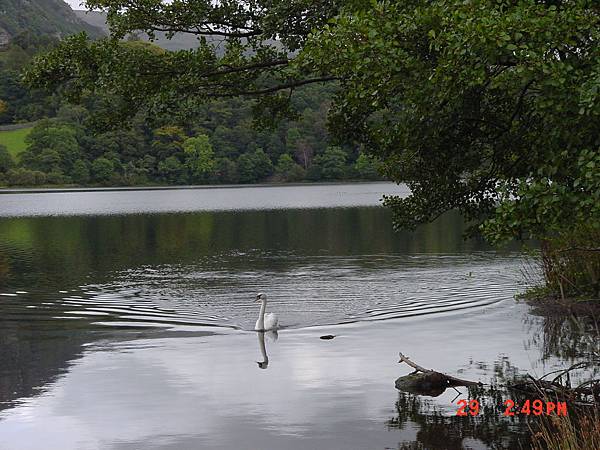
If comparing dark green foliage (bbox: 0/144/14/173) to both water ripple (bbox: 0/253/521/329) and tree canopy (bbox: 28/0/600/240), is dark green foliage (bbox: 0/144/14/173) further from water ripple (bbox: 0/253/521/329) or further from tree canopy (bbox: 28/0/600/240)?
tree canopy (bbox: 28/0/600/240)

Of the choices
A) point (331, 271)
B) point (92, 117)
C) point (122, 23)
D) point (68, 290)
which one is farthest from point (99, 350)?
point (331, 271)

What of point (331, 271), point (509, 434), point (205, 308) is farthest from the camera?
point (331, 271)

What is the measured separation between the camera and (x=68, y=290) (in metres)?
35.2

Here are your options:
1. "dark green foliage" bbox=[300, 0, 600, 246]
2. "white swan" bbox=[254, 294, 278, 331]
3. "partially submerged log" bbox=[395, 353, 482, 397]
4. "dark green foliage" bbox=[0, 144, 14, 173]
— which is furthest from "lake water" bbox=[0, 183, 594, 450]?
"dark green foliage" bbox=[0, 144, 14, 173]

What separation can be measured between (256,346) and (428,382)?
6747 mm

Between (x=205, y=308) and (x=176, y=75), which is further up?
(x=176, y=75)

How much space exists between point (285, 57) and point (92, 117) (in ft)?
19.0

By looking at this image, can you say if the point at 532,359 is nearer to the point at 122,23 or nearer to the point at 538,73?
the point at 538,73

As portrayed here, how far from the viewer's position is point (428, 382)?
17.8 m

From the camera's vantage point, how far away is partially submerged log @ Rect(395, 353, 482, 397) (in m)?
17.6

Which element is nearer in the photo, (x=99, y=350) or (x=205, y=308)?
(x=99, y=350)

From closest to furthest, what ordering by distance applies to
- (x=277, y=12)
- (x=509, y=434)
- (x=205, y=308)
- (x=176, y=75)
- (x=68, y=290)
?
(x=509, y=434), (x=277, y=12), (x=176, y=75), (x=205, y=308), (x=68, y=290)
